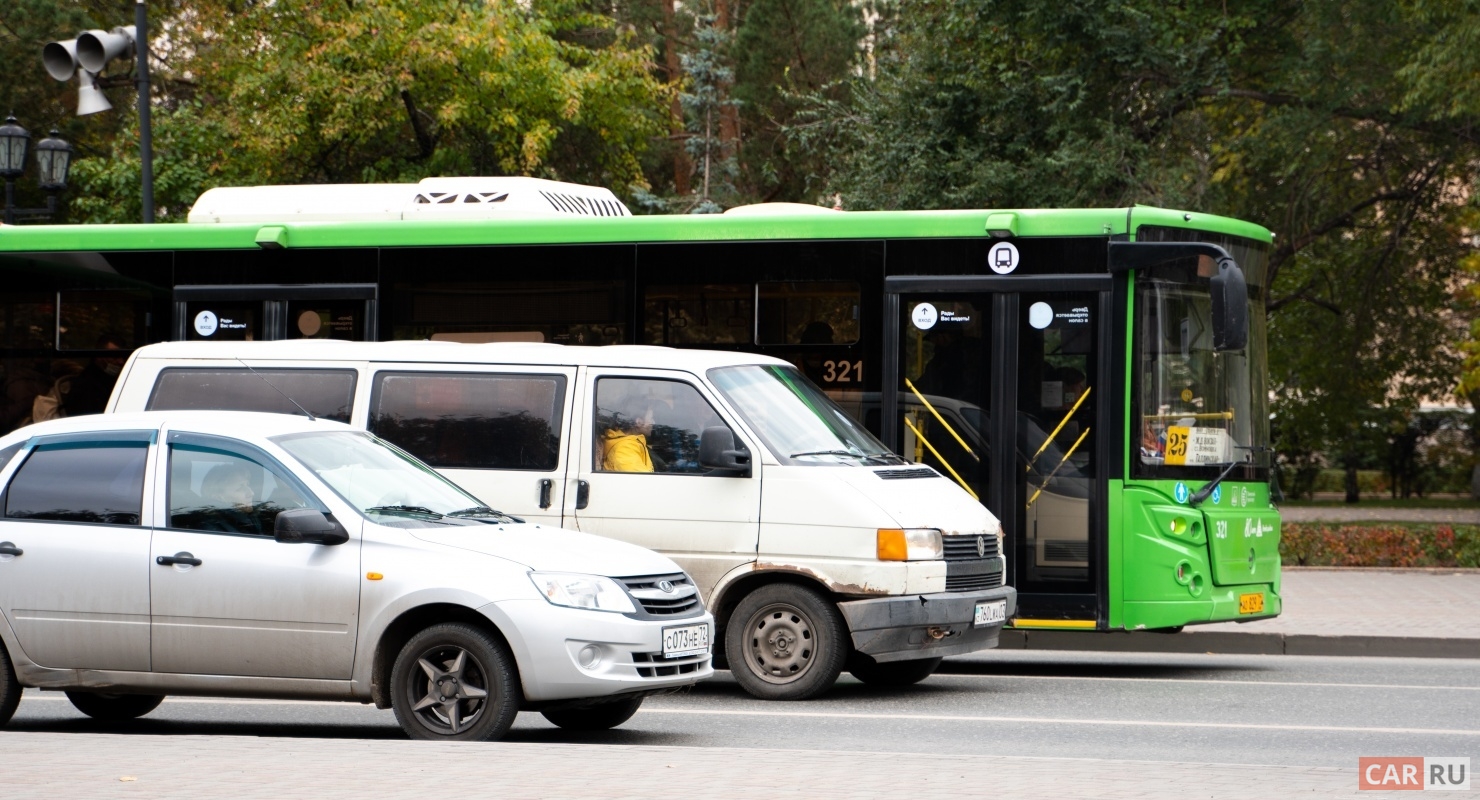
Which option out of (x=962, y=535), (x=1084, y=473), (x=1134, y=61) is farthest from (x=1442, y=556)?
(x=962, y=535)

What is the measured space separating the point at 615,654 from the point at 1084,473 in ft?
15.8

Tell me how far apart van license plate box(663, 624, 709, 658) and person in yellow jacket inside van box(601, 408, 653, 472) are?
2140mm

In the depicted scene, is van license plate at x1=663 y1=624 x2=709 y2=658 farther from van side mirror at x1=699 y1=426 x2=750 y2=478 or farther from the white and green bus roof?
the white and green bus roof

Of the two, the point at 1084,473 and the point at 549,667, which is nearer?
the point at 549,667

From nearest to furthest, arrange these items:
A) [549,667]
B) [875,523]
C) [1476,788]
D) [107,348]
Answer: [1476,788] < [549,667] < [875,523] < [107,348]

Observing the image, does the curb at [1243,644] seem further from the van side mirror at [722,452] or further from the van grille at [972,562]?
the van side mirror at [722,452]

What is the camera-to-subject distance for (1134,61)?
75.5ft

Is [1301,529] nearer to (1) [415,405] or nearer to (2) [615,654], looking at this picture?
(1) [415,405]

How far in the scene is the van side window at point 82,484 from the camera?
30.3ft

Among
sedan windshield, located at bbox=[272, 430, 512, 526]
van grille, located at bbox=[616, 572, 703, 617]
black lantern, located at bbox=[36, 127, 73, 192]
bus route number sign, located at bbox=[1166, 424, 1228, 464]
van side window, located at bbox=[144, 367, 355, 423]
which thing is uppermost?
black lantern, located at bbox=[36, 127, 73, 192]

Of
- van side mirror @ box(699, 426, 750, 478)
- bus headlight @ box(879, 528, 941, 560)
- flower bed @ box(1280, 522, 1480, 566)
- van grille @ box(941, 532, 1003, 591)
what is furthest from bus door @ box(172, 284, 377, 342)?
flower bed @ box(1280, 522, 1480, 566)

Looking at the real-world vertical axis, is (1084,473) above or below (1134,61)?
below

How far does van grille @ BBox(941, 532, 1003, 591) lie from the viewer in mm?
11062

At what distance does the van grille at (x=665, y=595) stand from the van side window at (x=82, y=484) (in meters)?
2.46
